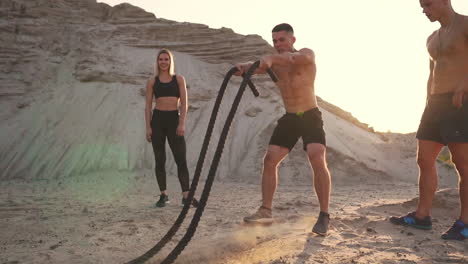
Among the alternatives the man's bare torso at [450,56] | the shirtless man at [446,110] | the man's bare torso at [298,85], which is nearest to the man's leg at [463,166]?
the shirtless man at [446,110]

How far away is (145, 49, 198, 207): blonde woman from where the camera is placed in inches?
211

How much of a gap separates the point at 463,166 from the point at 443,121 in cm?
43

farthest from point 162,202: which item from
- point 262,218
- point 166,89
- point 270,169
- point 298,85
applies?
point 298,85

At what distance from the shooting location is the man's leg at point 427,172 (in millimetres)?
3783

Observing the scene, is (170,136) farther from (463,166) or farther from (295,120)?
(463,166)

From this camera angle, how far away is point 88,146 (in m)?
12.1

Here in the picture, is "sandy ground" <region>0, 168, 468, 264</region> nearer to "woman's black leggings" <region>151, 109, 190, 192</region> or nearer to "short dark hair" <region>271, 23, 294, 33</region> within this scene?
"woman's black leggings" <region>151, 109, 190, 192</region>

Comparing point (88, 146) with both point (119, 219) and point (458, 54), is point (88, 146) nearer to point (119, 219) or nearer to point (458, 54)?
point (119, 219)

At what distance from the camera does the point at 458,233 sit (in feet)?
11.2

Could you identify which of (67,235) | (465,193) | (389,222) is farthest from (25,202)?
(465,193)

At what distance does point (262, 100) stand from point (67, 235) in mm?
11739

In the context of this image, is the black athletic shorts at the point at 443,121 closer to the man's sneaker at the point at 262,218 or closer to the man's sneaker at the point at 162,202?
the man's sneaker at the point at 262,218

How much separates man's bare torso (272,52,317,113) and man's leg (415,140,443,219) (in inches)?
44.2

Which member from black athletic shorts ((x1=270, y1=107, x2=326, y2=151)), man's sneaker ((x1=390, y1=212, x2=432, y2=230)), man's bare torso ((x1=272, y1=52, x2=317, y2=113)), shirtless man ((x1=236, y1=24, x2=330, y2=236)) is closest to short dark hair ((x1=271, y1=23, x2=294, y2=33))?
shirtless man ((x1=236, y1=24, x2=330, y2=236))
